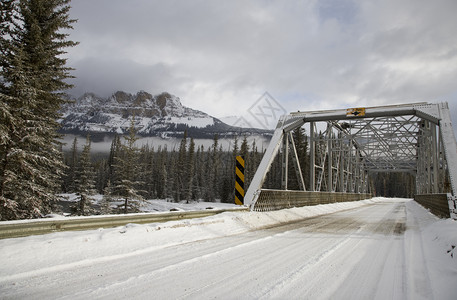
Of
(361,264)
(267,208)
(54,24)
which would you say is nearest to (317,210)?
(267,208)

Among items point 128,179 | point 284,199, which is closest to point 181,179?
point 128,179

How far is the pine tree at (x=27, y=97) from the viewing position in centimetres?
1014

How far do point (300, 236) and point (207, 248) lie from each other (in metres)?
3.12

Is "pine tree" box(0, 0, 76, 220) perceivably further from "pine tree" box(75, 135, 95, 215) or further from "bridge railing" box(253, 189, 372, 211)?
"pine tree" box(75, 135, 95, 215)

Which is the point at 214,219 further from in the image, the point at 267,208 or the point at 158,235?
the point at 267,208

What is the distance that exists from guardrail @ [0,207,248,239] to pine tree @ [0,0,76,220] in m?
6.35

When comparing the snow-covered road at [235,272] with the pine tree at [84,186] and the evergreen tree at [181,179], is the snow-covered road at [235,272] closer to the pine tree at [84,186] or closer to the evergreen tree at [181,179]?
the pine tree at [84,186]

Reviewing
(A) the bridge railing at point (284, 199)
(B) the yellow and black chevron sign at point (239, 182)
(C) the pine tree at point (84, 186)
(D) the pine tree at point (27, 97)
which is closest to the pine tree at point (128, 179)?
(C) the pine tree at point (84, 186)

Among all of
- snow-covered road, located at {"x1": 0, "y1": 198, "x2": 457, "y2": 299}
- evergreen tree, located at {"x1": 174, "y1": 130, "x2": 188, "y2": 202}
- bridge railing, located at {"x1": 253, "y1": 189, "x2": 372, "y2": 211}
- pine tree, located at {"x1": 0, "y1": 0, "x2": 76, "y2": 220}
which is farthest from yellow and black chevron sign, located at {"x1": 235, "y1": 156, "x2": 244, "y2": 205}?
evergreen tree, located at {"x1": 174, "y1": 130, "x2": 188, "y2": 202}

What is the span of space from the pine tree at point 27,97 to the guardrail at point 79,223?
6350mm

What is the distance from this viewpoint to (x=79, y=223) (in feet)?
17.3

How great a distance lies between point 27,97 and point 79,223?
7.67 metres

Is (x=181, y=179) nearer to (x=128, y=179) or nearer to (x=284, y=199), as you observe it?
(x=128, y=179)

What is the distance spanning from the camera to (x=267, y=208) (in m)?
11.8
